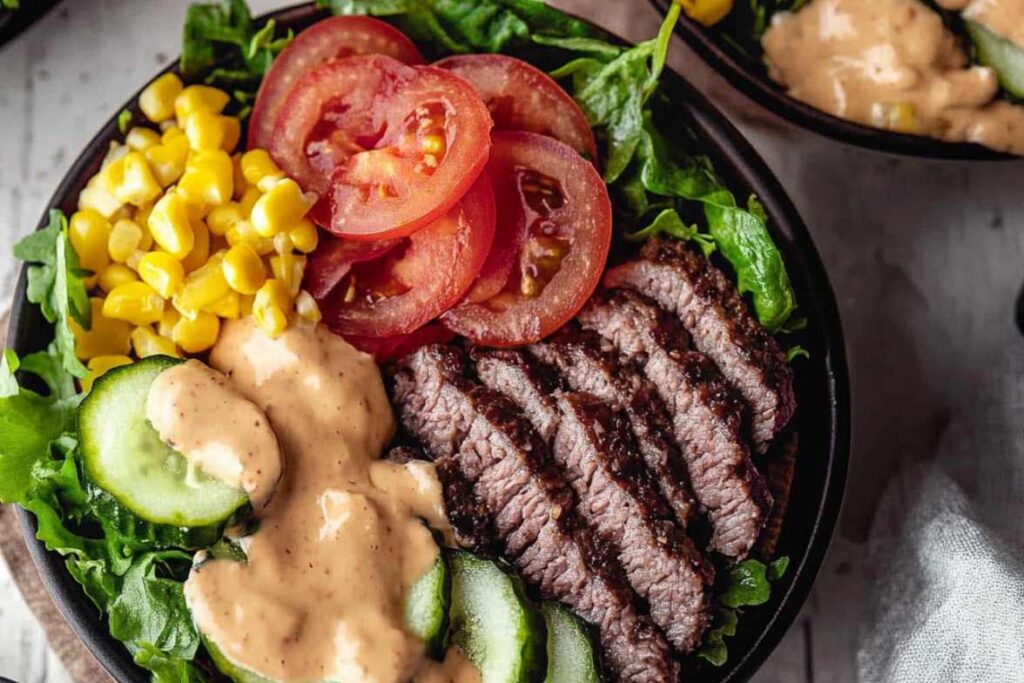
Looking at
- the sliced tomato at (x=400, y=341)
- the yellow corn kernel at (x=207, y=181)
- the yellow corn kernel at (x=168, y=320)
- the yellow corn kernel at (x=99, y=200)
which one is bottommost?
the sliced tomato at (x=400, y=341)

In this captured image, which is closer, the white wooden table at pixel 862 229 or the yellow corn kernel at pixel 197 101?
the yellow corn kernel at pixel 197 101

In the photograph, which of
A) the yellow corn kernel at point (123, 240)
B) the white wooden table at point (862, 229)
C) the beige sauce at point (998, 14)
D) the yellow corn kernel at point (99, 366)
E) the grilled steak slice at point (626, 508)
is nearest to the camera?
the grilled steak slice at point (626, 508)

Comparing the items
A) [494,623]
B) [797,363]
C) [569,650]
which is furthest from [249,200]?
[797,363]

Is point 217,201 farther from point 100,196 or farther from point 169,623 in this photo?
point 169,623

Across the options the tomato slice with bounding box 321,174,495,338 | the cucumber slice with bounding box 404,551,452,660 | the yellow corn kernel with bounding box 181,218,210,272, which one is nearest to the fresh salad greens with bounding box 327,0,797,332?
the tomato slice with bounding box 321,174,495,338

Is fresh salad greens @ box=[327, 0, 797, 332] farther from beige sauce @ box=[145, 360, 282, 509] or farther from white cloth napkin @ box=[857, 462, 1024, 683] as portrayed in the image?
beige sauce @ box=[145, 360, 282, 509]

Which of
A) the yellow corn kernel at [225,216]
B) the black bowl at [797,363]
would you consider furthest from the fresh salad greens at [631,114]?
the yellow corn kernel at [225,216]

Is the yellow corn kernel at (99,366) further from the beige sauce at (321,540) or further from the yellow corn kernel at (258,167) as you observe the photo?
the yellow corn kernel at (258,167)
